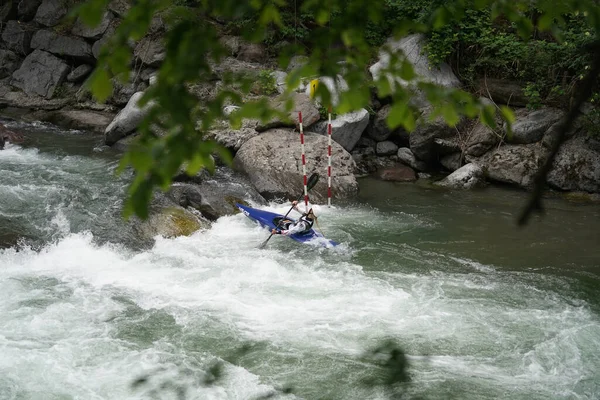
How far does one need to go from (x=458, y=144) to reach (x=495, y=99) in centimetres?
116

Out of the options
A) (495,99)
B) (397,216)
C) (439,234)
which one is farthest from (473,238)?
(495,99)

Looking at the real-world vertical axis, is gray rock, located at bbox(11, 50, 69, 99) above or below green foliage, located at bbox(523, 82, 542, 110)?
below

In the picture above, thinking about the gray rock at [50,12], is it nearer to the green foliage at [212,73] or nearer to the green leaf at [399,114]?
the green foliage at [212,73]

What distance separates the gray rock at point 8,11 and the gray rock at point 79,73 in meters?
2.80

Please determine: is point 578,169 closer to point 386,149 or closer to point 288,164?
point 386,149

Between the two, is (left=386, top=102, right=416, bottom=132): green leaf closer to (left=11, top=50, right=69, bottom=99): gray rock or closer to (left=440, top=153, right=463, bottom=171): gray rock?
(left=440, top=153, right=463, bottom=171): gray rock

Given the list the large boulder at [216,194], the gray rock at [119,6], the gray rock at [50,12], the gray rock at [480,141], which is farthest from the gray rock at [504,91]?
the gray rock at [50,12]

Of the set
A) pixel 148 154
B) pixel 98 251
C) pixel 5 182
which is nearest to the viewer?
pixel 148 154

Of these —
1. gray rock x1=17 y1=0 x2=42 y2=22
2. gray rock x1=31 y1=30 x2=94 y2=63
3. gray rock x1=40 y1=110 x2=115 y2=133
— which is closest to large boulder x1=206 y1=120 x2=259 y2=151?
gray rock x1=40 y1=110 x2=115 y2=133

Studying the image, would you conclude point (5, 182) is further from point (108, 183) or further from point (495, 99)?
point (495, 99)

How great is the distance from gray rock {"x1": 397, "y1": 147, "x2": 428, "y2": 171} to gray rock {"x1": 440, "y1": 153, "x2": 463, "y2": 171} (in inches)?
13.1

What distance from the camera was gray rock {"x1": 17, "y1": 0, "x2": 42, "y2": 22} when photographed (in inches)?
573

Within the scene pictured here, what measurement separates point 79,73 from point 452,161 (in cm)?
846

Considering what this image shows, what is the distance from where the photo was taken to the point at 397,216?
812cm
